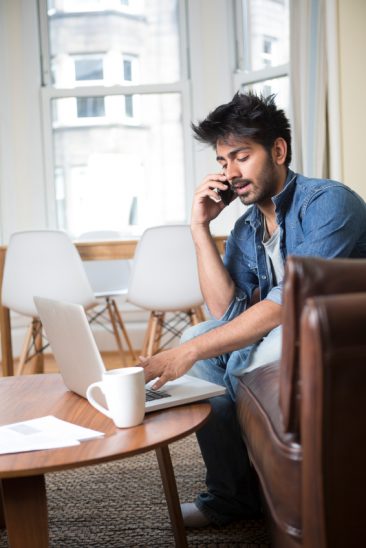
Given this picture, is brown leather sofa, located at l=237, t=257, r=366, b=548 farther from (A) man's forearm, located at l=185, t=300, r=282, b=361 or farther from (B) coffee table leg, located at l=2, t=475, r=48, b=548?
(A) man's forearm, located at l=185, t=300, r=282, b=361

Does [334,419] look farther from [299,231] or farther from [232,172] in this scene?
[232,172]

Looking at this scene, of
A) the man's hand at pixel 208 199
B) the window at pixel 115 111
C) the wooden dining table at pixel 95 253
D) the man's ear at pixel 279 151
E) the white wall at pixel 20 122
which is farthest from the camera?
the window at pixel 115 111

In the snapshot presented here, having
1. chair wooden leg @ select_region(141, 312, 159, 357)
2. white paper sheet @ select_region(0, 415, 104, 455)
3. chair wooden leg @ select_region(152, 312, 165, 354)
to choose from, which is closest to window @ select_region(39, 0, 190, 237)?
chair wooden leg @ select_region(152, 312, 165, 354)

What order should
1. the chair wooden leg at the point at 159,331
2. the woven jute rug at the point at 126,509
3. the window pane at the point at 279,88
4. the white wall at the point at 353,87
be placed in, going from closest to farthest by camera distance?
the woven jute rug at the point at 126,509 < the white wall at the point at 353,87 < the chair wooden leg at the point at 159,331 < the window pane at the point at 279,88

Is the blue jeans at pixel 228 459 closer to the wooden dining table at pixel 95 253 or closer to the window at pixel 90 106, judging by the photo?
the wooden dining table at pixel 95 253

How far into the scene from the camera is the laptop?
1.33 meters

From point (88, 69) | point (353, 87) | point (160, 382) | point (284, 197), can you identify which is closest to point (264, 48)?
point (88, 69)

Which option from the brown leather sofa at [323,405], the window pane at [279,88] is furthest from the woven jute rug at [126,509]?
the window pane at [279,88]

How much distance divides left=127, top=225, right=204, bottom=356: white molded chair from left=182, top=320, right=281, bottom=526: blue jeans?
169 centimetres

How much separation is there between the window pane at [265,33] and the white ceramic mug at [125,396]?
139 inches

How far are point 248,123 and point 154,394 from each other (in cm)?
81

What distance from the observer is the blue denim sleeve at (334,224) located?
1.53 m

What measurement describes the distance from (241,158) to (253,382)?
2.27ft

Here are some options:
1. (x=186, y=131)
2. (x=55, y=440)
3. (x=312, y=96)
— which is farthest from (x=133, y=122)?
(x=55, y=440)
